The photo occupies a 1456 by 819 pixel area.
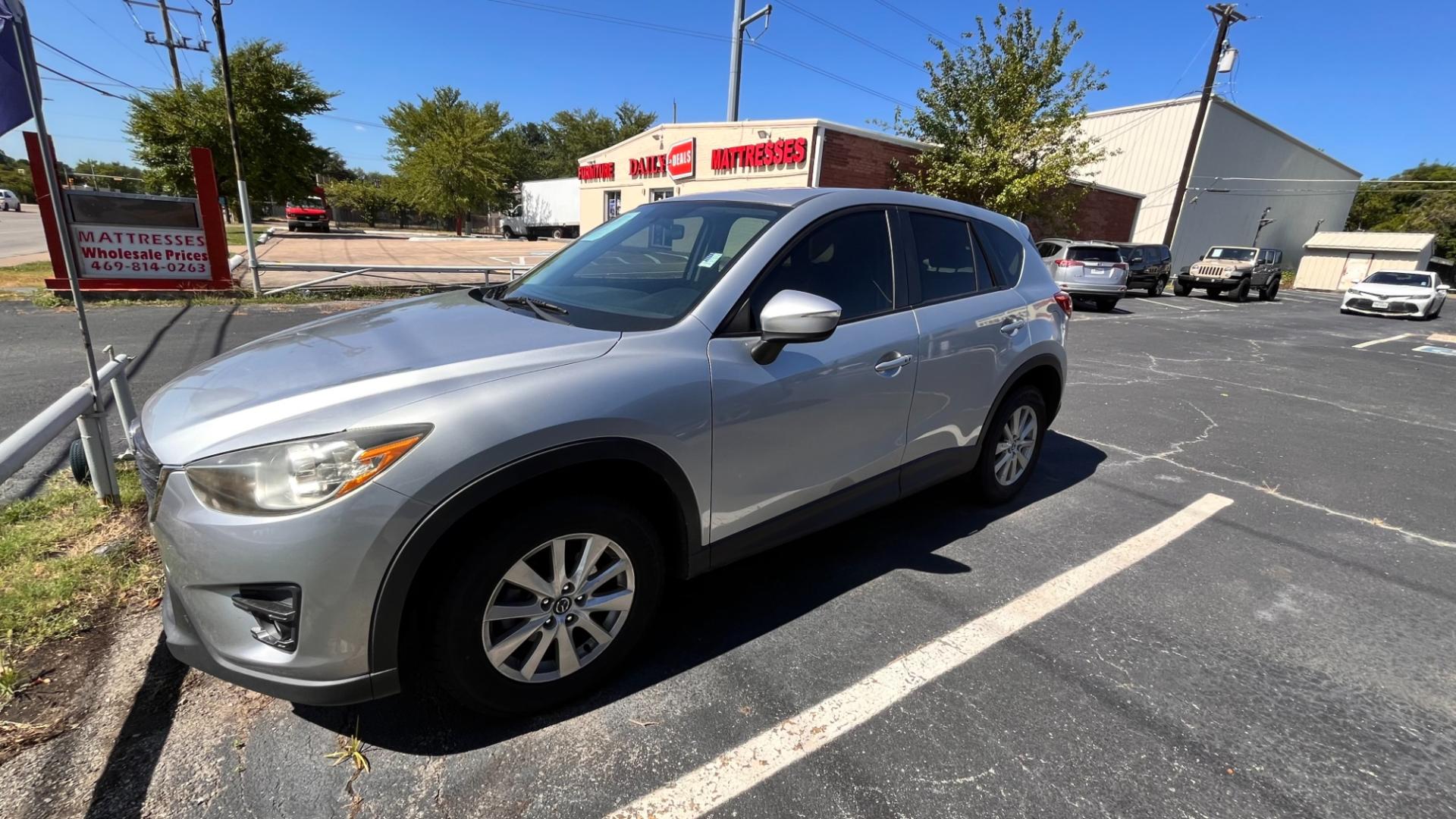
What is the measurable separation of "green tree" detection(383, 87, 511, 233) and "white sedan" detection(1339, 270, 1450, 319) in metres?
38.5

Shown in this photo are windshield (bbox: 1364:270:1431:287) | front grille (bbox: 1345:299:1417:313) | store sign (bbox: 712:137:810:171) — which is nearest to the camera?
store sign (bbox: 712:137:810:171)

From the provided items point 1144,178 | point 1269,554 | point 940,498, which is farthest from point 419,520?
point 1144,178

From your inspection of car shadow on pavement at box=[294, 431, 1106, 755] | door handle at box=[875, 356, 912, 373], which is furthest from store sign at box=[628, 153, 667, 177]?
door handle at box=[875, 356, 912, 373]

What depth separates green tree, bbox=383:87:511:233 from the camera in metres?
37.4

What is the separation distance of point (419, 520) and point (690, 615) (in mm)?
1395

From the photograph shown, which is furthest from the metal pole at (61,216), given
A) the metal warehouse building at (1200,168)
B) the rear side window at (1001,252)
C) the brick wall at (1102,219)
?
the metal warehouse building at (1200,168)

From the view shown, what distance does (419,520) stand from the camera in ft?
5.63

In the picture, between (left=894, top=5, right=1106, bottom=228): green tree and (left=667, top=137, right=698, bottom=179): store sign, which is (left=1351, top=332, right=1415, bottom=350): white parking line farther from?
(left=667, top=137, right=698, bottom=179): store sign

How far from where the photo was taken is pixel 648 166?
27219 mm

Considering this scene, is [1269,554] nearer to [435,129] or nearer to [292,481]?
[292,481]

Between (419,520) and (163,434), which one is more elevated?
(163,434)

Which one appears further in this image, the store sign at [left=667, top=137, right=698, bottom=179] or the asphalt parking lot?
the store sign at [left=667, top=137, right=698, bottom=179]

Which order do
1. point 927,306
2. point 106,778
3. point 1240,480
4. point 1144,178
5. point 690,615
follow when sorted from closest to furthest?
1. point 106,778
2. point 690,615
3. point 927,306
4. point 1240,480
5. point 1144,178

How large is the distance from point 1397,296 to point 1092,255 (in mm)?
10630
